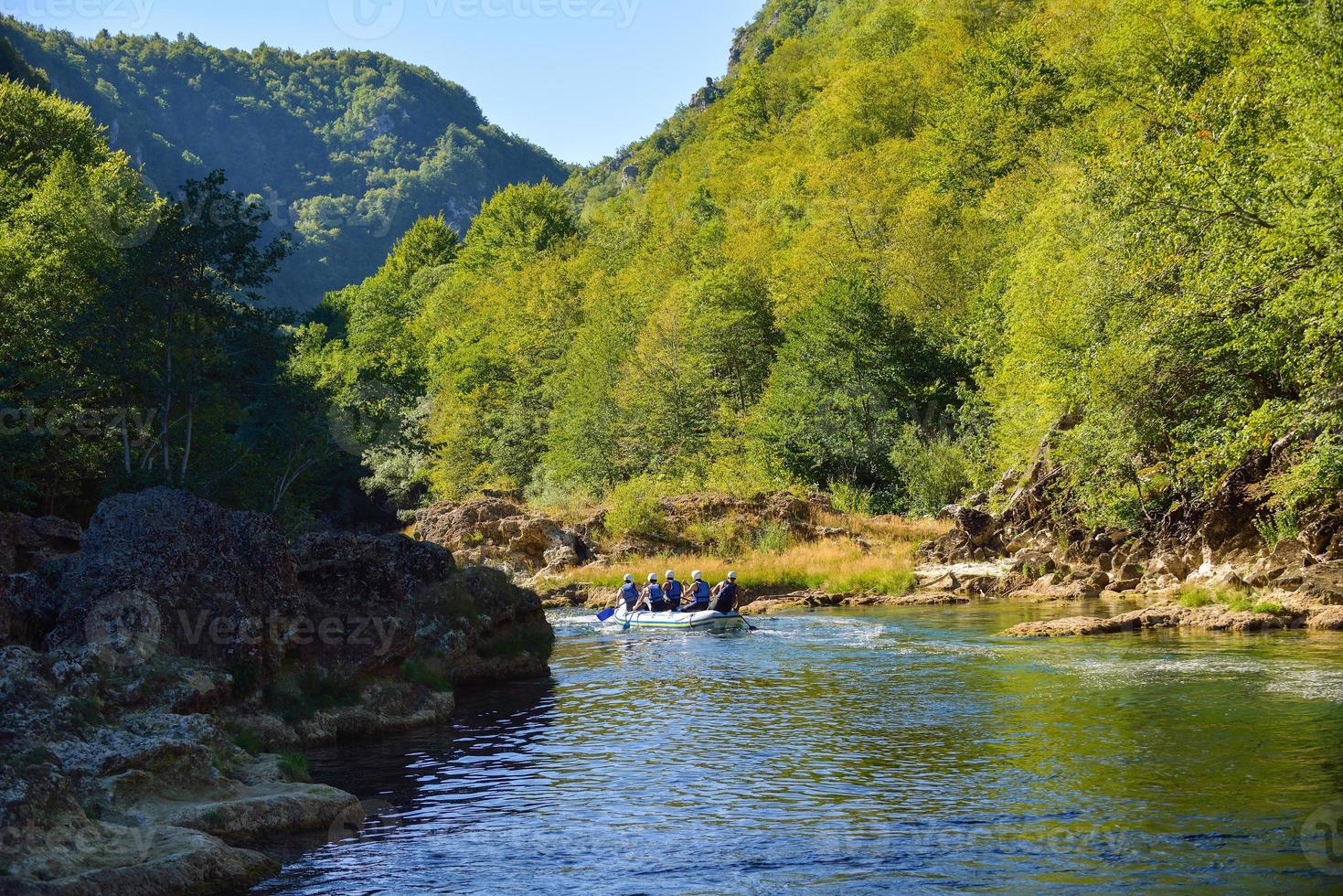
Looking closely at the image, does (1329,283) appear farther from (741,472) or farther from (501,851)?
(741,472)

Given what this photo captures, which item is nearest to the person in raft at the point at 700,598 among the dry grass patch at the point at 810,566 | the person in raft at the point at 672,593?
the person in raft at the point at 672,593

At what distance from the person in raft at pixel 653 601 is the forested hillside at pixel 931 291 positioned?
1122 centimetres

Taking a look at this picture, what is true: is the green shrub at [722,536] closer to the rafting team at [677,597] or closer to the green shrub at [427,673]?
the rafting team at [677,597]

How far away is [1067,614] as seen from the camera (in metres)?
30.5

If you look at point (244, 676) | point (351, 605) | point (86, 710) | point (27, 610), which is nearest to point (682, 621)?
point (351, 605)

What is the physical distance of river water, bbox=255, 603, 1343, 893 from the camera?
11.0 meters

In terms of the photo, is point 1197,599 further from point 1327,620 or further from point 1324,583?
point 1327,620

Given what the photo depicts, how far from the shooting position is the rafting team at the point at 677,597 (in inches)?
1372

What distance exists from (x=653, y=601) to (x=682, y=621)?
5.56 feet

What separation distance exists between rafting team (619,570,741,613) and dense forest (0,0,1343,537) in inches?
418

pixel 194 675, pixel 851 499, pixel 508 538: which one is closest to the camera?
pixel 194 675

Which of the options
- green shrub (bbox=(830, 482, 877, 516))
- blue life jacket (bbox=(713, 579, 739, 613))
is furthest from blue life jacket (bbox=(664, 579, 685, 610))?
green shrub (bbox=(830, 482, 877, 516))

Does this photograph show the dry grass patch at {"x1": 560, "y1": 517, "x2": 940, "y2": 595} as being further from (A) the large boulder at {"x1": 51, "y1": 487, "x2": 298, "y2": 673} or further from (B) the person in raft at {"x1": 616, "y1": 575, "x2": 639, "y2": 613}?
(A) the large boulder at {"x1": 51, "y1": 487, "x2": 298, "y2": 673}

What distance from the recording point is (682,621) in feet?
113
